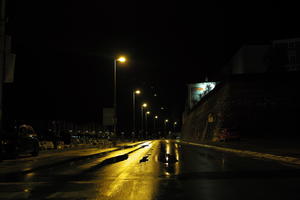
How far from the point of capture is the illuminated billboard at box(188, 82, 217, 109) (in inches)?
3781

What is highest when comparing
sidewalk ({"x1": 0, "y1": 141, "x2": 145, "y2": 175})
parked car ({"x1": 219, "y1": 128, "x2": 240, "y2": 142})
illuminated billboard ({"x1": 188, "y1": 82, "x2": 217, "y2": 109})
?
illuminated billboard ({"x1": 188, "y1": 82, "x2": 217, "y2": 109})

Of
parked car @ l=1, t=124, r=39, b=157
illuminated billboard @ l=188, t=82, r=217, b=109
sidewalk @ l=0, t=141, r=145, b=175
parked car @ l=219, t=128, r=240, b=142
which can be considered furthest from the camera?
illuminated billboard @ l=188, t=82, r=217, b=109

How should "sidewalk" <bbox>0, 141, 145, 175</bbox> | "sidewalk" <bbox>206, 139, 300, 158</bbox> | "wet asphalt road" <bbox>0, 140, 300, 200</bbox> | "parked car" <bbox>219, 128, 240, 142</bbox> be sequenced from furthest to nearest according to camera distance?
"parked car" <bbox>219, 128, 240, 142</bbox> < "sidewalk" <bbox>206, 139, 300, 158</bbox> < "sidewalk" <bbox>0, 141, 145, 175</bbox> < "wet asphalt road" <bbox>0, 140, 300, 200</bbox>

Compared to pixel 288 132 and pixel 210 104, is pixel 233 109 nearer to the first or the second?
pixel 288 132

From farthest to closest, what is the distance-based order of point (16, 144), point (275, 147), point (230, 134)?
point (230, 134), point (275, 147), point (16, 144)

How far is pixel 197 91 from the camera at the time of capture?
98812 mm

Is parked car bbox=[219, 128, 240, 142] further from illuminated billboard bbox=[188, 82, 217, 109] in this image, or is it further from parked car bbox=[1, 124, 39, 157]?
illuminated billboard bbox=[188, 82, 217, 109]

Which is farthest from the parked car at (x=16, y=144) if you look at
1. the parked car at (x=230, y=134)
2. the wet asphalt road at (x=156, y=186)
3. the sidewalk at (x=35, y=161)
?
the parked car at (x=230, y=134)

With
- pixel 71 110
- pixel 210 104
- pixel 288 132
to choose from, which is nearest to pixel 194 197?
pixel 288 132

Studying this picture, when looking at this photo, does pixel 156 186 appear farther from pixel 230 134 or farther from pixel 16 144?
pixel 230 134

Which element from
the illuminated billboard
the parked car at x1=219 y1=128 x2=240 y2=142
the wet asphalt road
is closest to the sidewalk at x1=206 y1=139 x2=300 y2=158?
the parked car at x1=219 y1=128 x2=240 y2=142

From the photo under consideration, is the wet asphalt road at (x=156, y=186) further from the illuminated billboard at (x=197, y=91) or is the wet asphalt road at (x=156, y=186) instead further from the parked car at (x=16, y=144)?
the illuminated billboard at (x=197, y=91)

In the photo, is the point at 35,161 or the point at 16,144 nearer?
the point at 35,161

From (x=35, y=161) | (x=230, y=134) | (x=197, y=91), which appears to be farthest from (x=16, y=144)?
(x=197, y=91)
